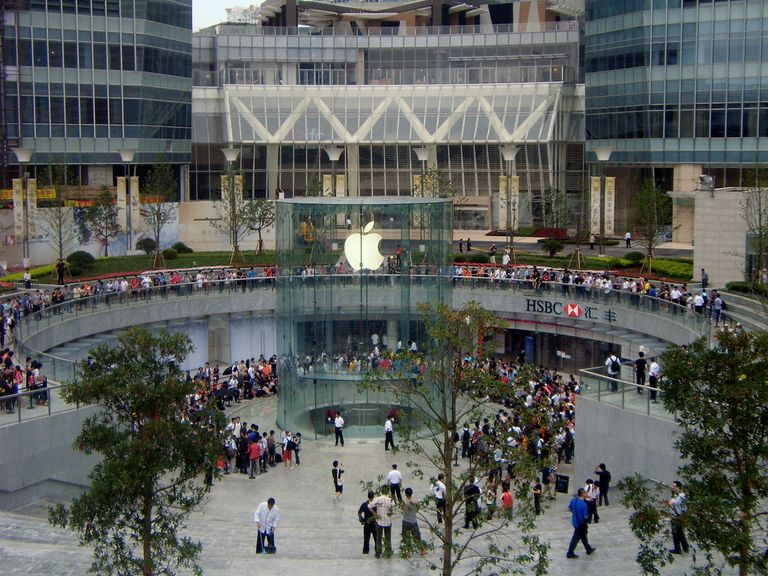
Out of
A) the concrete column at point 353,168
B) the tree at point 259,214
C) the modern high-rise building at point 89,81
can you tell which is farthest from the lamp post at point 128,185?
the concrete column at point 353,168

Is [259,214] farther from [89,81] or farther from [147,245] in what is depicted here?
[89,81]

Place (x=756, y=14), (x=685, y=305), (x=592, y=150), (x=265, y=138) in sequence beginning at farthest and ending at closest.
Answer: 1. (x=265, y=138)
2. (x=592, y=150)
3. (x=756, y=14)
4. (x=685, y=305)

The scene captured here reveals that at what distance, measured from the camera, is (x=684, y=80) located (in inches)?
2736

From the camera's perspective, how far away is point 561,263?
196 ft

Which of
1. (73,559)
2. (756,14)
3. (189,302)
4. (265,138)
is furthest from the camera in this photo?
(265,138)

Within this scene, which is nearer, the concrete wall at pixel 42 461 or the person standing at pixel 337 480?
the concrete wall at pixel 42 461

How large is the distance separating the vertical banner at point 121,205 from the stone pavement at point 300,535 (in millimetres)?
36763

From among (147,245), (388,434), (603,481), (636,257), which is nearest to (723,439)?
(603,481)

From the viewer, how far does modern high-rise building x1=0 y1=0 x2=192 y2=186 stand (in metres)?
69.2

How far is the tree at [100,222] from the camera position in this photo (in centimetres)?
6191

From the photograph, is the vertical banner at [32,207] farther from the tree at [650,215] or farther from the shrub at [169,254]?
the tree at [650,215]

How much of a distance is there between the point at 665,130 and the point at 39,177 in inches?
1513

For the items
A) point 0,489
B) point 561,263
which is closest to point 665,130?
point 561,263

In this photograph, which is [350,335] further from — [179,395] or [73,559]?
[179,395]
